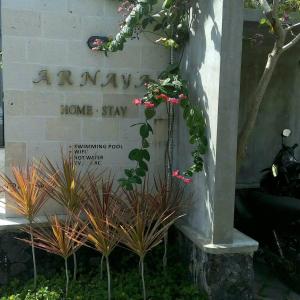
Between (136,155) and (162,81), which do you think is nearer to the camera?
(162,81)

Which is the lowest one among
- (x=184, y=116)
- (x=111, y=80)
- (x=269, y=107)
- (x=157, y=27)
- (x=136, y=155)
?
(x=136, y=155)

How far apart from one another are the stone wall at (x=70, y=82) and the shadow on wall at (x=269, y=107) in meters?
1.76

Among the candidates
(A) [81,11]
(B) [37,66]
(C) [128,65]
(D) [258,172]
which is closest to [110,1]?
(A) [81,11]

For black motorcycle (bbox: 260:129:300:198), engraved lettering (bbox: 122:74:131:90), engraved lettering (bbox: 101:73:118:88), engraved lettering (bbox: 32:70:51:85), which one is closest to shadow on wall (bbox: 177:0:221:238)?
engraved lettering (bbox: 122:74:131:90)

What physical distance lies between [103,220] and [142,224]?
308 mm

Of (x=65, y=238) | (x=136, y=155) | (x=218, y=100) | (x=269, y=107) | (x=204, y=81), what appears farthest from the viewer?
(x=269, y=107)

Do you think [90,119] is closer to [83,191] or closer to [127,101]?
[127,101]

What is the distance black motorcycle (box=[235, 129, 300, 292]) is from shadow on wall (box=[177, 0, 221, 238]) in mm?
778

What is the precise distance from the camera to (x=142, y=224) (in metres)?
3.59

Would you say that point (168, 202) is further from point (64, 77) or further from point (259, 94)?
point (64, 77)

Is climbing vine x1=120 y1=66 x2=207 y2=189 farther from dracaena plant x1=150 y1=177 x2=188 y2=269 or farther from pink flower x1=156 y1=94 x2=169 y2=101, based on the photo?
dracaena plant x1=150 y1=177 x2=188 y2=269

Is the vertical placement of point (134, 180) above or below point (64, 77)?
below

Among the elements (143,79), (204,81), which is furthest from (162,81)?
(143,79)

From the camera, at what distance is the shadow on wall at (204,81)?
3631 mm
